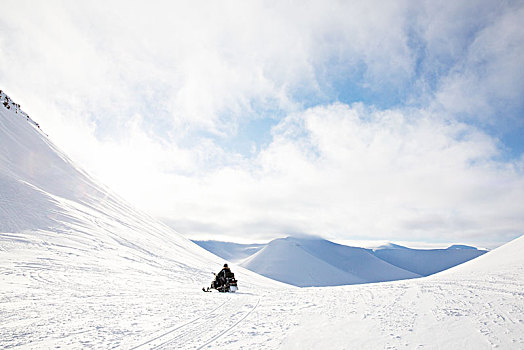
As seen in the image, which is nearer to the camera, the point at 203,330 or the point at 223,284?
the point at 203,330

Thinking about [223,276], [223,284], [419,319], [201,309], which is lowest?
[201,309]

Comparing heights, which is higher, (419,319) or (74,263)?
(74,263)

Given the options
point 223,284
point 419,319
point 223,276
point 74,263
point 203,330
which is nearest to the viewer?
point 203,330

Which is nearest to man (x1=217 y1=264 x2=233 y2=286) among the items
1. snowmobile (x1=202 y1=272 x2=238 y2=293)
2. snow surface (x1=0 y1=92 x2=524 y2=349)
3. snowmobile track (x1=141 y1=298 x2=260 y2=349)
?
snowmobile (x1=202 y1=272 x2=238 y2=293)

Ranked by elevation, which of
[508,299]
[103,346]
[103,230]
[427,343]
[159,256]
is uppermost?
[103,230]

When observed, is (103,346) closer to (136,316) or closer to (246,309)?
(136,316)

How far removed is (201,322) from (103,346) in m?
3.34

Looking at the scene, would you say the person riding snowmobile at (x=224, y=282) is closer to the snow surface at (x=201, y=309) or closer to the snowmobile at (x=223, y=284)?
the snowmobile at (x=223, y=284)

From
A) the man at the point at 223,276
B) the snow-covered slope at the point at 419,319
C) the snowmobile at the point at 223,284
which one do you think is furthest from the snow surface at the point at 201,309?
the man at the point at 223,276

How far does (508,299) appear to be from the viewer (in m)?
11.0

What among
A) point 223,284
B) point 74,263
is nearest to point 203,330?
point 223,284

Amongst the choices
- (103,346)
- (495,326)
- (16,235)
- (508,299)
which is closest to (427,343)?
(495,326)

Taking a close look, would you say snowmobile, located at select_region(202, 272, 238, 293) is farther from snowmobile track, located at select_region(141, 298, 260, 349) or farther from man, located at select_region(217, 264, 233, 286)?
snowmobile track, located at select_region(141, 298, 260, 349)

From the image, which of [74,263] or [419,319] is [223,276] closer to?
[74,263]
